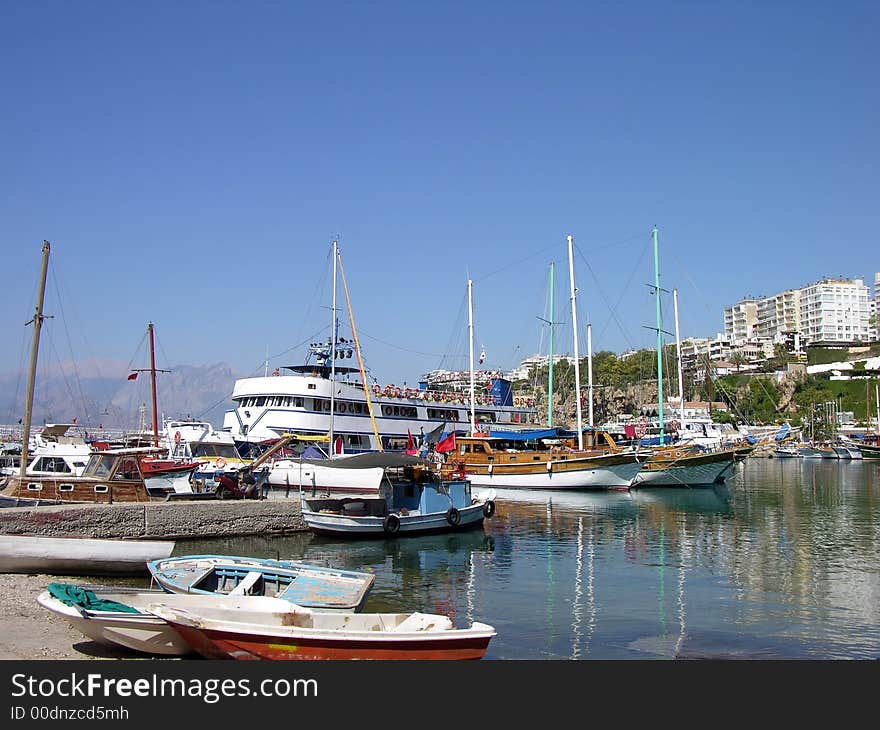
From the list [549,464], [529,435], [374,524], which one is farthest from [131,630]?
[529,435]

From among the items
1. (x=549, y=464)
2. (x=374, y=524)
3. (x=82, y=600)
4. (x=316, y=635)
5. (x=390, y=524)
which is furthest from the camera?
(x=549, y=464)

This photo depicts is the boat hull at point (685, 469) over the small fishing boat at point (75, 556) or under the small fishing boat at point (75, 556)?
under

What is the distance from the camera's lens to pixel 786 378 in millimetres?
142625

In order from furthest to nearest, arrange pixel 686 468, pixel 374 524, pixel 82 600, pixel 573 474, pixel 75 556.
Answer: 1. pixel 686 468
2. pixel 573 474
3. pixel 374 524
4. pixel 75 556
5. pixel 82 600

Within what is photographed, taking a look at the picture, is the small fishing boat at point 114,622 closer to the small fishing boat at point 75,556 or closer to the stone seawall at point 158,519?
the small fishing boat at point 75,556

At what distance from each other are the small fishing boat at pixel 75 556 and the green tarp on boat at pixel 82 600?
5.46 m

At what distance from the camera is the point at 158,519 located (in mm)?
23688

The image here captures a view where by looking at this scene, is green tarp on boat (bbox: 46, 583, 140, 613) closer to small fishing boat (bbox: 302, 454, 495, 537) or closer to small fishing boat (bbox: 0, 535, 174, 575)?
small fishing boat (bbox: 0, 535, 174, 575)

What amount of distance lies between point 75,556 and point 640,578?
14751 millimetres

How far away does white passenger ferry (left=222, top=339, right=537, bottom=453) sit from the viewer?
52.8 metres

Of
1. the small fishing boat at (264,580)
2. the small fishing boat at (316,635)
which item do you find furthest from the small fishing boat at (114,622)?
the small fishing boat at (264,580)

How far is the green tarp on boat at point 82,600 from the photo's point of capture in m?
12.0

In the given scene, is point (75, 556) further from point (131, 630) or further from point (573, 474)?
point (573, 474)
